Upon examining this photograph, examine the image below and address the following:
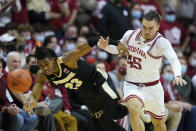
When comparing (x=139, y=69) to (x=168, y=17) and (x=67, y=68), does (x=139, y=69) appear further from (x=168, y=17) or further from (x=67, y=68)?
(x=168, y=17)

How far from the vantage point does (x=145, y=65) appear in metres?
7.44

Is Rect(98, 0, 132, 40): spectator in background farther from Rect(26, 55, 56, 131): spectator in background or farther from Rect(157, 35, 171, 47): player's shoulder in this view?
Rect(157, 35, 171, 47): player's shoulder

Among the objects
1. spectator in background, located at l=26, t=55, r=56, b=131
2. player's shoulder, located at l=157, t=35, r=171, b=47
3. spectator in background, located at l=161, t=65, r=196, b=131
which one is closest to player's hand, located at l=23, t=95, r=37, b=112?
spectator in background, located at l=26, t=55, r=56, b=131

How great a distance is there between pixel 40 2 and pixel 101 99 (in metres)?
4.36

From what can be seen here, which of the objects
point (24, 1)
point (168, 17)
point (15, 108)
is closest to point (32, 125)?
point (15, 108)

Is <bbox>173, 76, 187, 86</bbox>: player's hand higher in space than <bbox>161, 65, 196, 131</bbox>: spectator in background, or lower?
higher

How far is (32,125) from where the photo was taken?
8.45 meters

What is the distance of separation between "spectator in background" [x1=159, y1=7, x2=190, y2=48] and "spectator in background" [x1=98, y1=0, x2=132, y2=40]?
55.1 inches

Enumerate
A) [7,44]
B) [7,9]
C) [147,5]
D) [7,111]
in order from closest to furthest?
[7,111] < [7,44] < [7,9] < [147,5]

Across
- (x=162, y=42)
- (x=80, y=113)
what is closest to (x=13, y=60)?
(x=80, y=113)

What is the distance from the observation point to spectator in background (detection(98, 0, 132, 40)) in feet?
38.6

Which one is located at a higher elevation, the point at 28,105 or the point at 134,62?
the point at 134,62

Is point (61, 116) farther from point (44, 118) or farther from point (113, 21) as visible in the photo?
point (113, 21)

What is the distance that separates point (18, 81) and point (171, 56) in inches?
101
